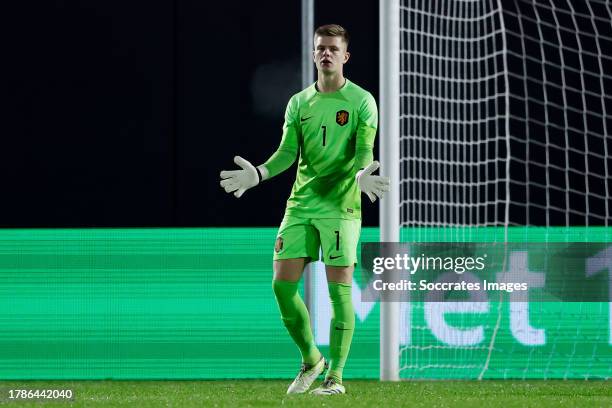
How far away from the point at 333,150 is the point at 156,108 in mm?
4799

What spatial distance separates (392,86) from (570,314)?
1.95m

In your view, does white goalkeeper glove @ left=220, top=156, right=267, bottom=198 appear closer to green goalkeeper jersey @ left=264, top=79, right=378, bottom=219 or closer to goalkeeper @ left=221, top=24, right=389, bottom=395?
goalkeeper @ left=221, top=24, right=389, bottom=395

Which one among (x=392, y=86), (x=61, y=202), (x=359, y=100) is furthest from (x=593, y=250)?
(x=61, y=202)

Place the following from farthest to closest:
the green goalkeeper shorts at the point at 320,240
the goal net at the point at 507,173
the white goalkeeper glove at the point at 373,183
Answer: the goal net at the point at 507,173, the green goalkeeper shorts at the point at 320,240, the white goalkeeper glove at the point at 373,183

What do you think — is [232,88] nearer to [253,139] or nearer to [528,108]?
[253,139]

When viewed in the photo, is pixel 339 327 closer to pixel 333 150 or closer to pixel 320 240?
pixel 320 240

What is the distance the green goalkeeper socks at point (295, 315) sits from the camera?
5484 millimetres

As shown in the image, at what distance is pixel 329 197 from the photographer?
5.48 metres

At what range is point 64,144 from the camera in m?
10.0

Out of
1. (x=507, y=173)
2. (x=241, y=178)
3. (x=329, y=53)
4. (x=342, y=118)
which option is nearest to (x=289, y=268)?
(x=241, y=178)

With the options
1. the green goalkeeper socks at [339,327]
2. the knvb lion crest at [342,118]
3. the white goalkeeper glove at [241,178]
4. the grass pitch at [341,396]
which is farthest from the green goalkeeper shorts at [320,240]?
the grass pitch at [341,396]

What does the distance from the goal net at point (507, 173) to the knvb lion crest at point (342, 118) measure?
6.55 ft

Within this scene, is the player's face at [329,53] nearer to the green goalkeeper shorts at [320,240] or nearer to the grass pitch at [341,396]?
the green goalkeeper shorts at [320,240]

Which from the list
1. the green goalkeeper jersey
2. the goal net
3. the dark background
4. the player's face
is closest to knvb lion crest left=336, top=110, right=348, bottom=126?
the green goalkeeper jersey
